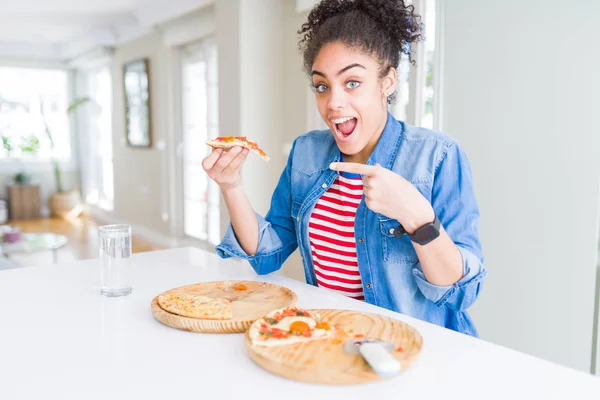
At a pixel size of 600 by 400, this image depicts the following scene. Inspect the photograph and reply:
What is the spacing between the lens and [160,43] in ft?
17.3

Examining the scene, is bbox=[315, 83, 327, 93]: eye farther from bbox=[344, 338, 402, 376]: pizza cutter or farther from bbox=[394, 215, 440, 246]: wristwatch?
bbox=[344, 338, 402, 376]: pizza cutter

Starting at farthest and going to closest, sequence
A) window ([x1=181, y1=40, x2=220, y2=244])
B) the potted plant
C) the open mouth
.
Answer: the potted plant → window ([x1=181, y1=40, x2=220, y2=244]) → the open mouth

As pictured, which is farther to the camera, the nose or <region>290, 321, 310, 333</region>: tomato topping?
the nose

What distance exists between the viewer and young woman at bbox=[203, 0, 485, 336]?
1.17 meters

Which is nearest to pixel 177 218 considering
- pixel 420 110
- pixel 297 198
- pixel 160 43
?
pixel 160 43

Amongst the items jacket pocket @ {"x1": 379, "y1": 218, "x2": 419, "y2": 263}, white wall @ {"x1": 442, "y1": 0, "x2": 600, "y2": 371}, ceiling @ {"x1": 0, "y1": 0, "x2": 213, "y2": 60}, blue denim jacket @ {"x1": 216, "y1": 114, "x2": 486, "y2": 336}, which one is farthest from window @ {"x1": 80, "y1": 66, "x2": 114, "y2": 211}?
jacket pocket @ {"x1": 379, "y1": 218, "x2": 419, "y2": 263}

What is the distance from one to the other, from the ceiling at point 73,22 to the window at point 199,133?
0.43 metres

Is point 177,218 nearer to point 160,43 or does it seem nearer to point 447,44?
point 160,43

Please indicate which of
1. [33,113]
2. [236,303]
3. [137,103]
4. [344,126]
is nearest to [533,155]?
[344,126]

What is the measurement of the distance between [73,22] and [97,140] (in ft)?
6.11

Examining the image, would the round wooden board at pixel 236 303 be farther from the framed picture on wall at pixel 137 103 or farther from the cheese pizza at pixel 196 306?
the framed picture on wall at pixel 137 103

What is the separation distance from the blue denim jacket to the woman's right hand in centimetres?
16

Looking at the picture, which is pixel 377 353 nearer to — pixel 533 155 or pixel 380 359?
pixel 380 359

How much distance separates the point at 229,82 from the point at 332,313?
3.15 meters
